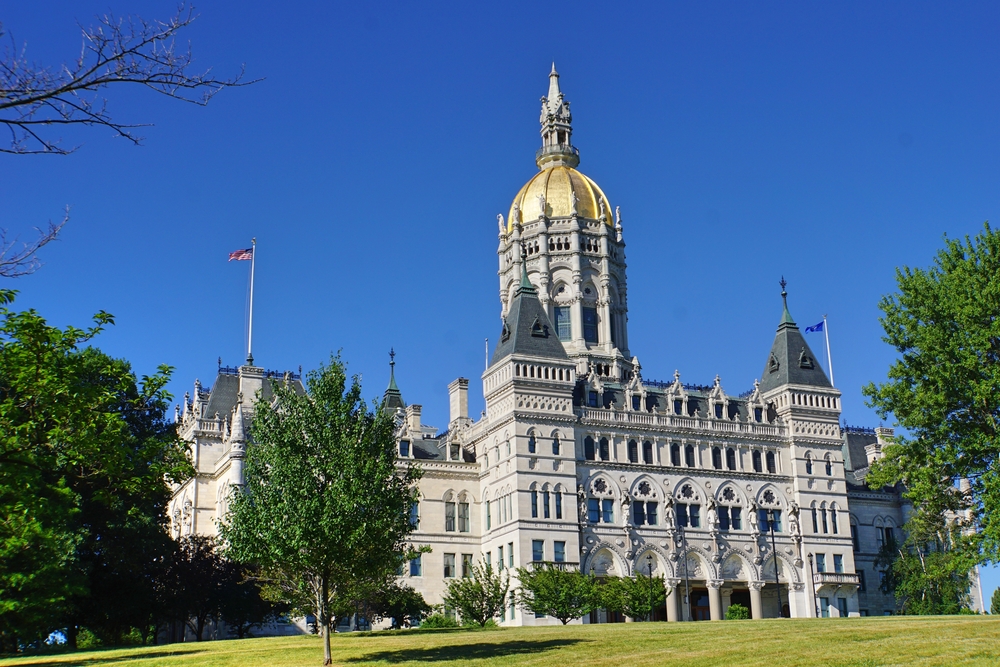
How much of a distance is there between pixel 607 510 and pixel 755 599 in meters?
12.3

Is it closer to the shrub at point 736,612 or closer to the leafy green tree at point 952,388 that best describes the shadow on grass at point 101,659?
the leafy green tree at point 952,388

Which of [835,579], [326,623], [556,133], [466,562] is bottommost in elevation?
[326,623]

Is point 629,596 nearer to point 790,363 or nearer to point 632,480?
point 632,480

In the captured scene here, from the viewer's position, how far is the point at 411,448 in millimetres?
76500

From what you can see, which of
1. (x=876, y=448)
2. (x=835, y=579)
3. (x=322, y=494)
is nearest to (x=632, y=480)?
(x=835, y=579)

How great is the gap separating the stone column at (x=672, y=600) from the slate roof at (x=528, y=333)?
649 inches

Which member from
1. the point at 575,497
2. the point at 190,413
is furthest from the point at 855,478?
the point at 190,413

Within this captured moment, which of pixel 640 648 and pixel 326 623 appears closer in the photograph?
pixel 326 623

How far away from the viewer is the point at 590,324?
300ft

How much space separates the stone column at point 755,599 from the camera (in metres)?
75.0

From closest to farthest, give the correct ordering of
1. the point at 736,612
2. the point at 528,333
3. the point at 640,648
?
the point at 640,648 → the point at 736,612 → the point at 528,333

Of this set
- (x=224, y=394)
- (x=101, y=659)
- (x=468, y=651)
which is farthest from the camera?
(x=224, y=394)

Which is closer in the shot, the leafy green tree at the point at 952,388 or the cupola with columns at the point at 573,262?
the leafy green tree at the point at 952,388

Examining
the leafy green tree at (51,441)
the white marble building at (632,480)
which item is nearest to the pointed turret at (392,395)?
the white marble building at (632,480)
